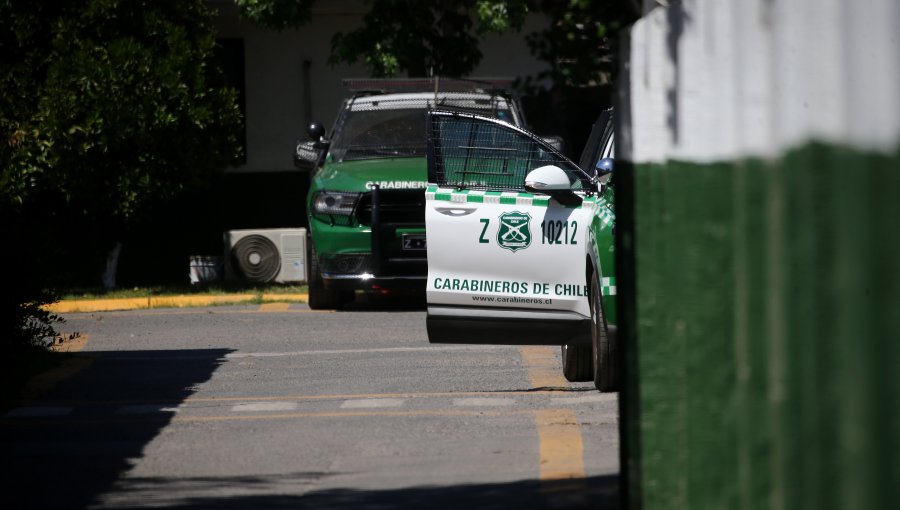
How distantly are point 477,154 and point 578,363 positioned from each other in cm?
152

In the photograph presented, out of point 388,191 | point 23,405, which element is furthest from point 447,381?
point 388,191

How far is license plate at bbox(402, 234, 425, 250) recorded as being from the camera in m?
14.4

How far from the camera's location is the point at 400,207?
47.5ft

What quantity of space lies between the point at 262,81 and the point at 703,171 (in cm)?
1788

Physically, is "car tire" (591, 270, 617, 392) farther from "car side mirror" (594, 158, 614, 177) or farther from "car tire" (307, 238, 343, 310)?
"car tire" (307, 238, 343, 310)

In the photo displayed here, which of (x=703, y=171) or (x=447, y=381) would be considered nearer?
(x=703, y=171)

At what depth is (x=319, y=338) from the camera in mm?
13391

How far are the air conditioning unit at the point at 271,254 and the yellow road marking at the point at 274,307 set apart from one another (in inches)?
97.7

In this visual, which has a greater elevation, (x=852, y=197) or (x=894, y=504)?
(x=852, y=197)

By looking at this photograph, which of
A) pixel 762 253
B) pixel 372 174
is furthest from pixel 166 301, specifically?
pixel 762 253

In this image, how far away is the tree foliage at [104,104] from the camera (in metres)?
17.8

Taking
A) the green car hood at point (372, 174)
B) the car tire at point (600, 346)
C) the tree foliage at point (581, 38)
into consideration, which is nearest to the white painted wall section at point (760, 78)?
the tree foliage at point (581, 38)

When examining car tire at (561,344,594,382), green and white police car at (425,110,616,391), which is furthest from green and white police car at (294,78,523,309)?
car tire at (561,344,594,382)

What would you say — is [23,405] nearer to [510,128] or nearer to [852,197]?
[510,128]
